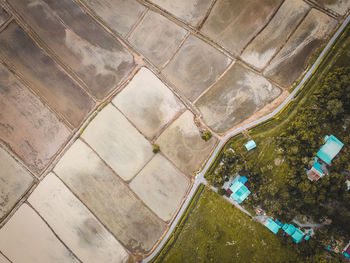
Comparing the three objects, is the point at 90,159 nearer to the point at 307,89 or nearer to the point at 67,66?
the point at 67,66

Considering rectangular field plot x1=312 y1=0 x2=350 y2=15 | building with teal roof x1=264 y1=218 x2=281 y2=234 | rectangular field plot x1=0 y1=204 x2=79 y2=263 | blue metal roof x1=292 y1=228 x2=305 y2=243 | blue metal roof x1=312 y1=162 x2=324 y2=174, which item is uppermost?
rectangular field plot x1=312 y1=0 x2=350 y2=15

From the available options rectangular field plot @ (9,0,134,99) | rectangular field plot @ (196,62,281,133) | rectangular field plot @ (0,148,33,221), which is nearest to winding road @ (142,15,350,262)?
rectangular field plot @ (196,62,281,133)

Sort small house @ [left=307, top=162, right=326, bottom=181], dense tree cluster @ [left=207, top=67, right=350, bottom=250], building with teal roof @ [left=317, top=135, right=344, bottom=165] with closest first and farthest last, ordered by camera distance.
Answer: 1. dense tree cluster @ [left=207, top=67, right=350, bottom=250]
2. small house @ [left=307, top=162, right=326, bottom=181]
3. building with teal roof @ [left=317, top=135, right=344, bottom=165]

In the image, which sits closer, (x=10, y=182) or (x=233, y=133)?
(x=233, y=133)

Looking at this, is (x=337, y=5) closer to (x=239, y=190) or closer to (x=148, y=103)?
(x=239, y=190)

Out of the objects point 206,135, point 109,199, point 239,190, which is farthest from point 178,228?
point 206,135

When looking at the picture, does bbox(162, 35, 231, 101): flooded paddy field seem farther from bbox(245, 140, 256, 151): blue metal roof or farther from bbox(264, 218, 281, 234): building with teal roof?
bbox(264, 218, 281, 234): building with teal roof

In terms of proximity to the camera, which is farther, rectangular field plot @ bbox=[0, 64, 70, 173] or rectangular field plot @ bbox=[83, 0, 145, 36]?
rectangular field plot @ bbox=[83, 0, 145, 36]
